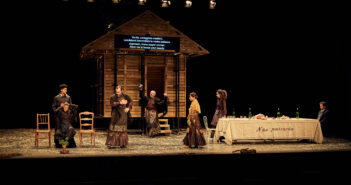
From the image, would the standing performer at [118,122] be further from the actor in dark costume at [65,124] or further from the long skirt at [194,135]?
the long skirt at [194,135]

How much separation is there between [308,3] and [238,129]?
7298 mm

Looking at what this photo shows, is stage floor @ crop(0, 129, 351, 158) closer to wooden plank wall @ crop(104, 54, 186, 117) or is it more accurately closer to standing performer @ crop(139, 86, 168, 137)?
standing performer @ crop(139, 86, 168, 137)

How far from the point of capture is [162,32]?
1233cm

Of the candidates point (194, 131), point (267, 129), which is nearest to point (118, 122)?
point (194, 131)

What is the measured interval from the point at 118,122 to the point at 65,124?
1.36 meters

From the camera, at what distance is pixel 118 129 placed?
905 cm

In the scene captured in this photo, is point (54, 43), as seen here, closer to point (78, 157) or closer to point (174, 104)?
A: point (174, 104)

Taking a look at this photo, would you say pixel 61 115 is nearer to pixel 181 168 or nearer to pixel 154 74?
pixel 181 168

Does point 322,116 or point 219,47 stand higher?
point 219,47

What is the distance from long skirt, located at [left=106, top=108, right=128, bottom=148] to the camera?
8948 mm

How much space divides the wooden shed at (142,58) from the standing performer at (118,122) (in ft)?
8.94

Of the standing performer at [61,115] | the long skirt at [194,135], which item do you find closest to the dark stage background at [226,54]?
the standing performer at [61,115]

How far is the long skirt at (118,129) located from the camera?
895 centimetres

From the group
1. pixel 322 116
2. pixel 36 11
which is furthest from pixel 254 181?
pixel 36 11
